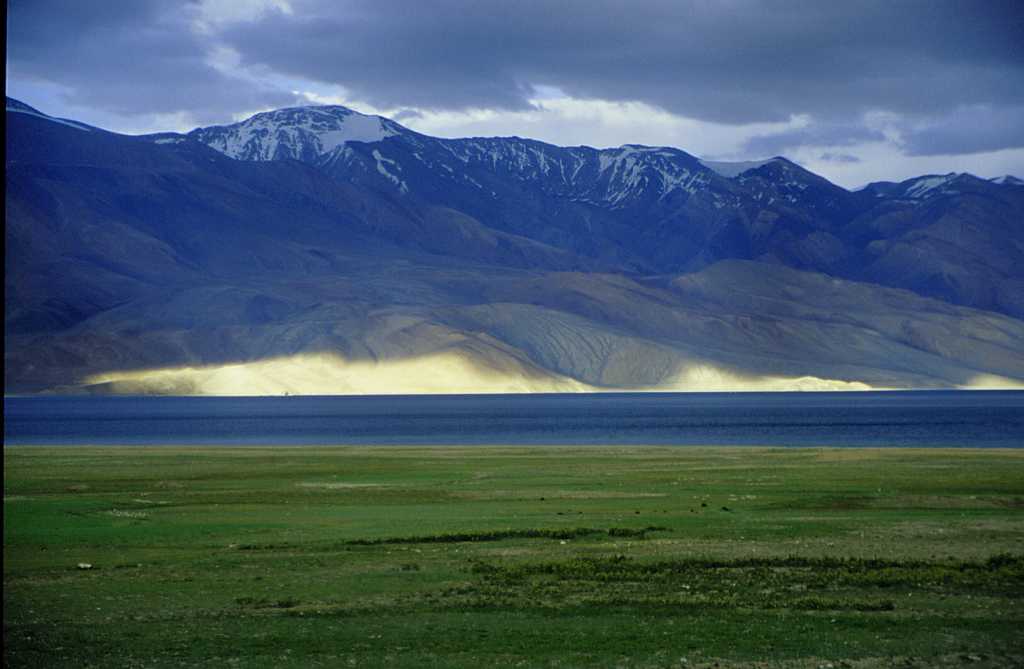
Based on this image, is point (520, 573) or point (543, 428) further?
point (543, 428)

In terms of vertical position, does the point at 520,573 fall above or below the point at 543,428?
above

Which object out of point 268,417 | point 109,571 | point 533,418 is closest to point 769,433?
point 533,418

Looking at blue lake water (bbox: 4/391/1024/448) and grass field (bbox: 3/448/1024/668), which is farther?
blue lake water (bbox: 4/391/1024/448)

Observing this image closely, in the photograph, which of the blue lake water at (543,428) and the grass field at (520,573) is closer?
the grass field at (520,573)

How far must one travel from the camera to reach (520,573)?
27953 millimetres

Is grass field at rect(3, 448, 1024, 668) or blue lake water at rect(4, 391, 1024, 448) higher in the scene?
grass field at rect(3, 448, 1024, 668)

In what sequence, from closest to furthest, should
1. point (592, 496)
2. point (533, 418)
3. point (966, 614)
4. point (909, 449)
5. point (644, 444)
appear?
point (966, 614), point (592, 496), point (909, 449), point (644, 444), point (533, 418)

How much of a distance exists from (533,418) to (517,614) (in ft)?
429

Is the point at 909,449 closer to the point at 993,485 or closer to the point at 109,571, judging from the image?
the point at 993,485

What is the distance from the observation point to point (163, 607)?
936 inches

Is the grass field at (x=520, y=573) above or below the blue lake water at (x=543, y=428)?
above

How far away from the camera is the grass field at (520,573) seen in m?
20.0

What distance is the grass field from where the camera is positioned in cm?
2000

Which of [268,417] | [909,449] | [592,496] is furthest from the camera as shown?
[268,417]
